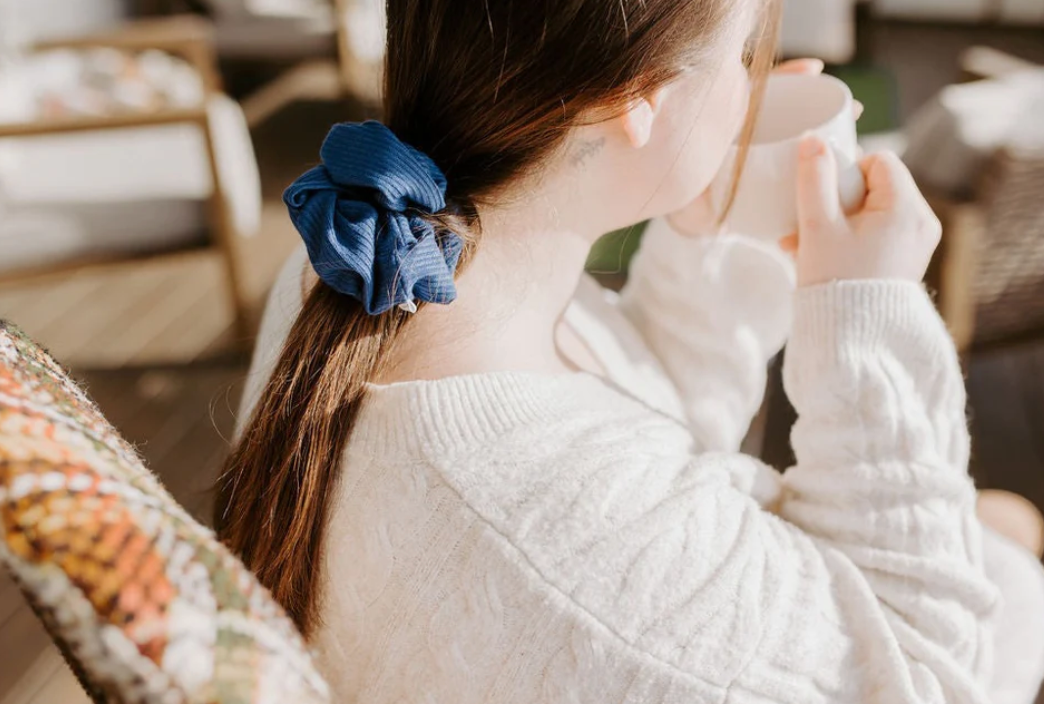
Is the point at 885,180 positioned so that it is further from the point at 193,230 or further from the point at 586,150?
the point at 193,230

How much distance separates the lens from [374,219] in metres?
0.65

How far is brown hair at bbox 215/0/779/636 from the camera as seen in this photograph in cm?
63

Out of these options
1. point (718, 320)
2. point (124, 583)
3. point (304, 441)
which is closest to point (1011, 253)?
point (718, 320)

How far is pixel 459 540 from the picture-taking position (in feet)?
2.01

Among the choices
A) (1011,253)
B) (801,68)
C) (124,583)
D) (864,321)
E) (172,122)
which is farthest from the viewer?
(172,122)

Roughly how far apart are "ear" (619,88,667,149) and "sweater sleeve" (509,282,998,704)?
185 mm

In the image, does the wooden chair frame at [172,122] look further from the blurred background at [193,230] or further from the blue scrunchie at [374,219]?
the blue scrunchie at [374,219]

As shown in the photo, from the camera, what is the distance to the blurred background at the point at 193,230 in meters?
1.70

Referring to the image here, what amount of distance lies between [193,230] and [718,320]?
1671mm

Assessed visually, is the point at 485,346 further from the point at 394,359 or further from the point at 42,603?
the point at 42,603

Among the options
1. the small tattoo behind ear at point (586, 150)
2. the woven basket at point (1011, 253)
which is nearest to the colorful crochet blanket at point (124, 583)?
the small tattoo behind ear at point (586, 150)

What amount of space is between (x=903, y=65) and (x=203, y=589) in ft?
16.1

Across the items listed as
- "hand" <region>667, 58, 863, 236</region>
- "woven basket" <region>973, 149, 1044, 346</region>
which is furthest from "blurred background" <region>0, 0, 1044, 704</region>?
"hand" <region>667, 58, 863, 236</region>

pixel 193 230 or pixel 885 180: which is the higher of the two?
pixel 885 180
